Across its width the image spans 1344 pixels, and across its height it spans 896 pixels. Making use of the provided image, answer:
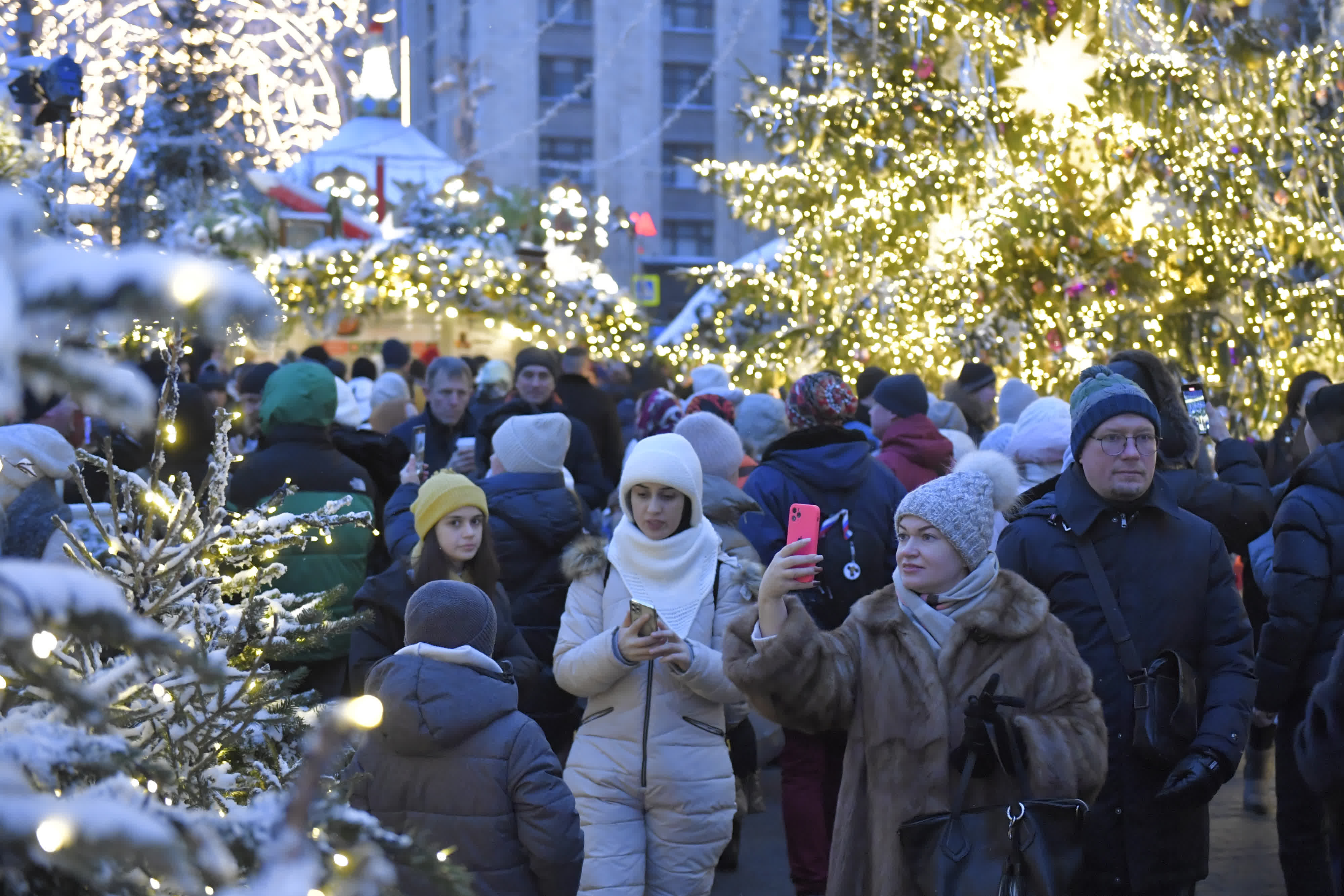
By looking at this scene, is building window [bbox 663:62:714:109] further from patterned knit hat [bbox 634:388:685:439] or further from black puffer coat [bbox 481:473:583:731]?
black puffer coat [bbox 481:473:583:731]

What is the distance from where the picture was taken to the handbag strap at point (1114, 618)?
395 cm

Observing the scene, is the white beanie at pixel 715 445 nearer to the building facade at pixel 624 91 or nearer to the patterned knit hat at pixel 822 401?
the patterned knit hat at pixel 822 401

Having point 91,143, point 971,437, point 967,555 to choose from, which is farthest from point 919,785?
point 91,143

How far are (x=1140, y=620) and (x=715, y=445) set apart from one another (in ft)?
7.56

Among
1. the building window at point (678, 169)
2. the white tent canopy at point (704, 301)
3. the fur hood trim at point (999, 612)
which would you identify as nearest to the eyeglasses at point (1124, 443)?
the fur hood trim at point (999, 612)

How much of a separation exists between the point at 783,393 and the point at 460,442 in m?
5.95

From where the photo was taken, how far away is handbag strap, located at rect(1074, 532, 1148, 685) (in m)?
3.95

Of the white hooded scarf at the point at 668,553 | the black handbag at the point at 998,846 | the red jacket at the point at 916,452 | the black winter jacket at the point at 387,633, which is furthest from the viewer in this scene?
the red jacket at the point at 916,452

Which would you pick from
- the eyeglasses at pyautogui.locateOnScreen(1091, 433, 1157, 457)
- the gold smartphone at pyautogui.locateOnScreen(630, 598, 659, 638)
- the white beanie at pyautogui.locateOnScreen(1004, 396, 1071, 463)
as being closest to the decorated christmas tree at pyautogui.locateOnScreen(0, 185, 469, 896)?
the gold smartphone at pyautogui.locateOnScreen(630, 598, 659, 638)

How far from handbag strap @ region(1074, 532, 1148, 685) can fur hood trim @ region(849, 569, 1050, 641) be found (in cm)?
35

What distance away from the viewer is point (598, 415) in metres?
9.06

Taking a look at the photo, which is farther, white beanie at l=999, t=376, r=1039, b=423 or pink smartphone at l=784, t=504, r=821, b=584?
white beanie at l=999, t=376, r=1039, b=423

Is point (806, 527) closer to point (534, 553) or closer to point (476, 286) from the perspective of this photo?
point (534, 553)

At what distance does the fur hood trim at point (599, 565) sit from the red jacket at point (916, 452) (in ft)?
6.52
